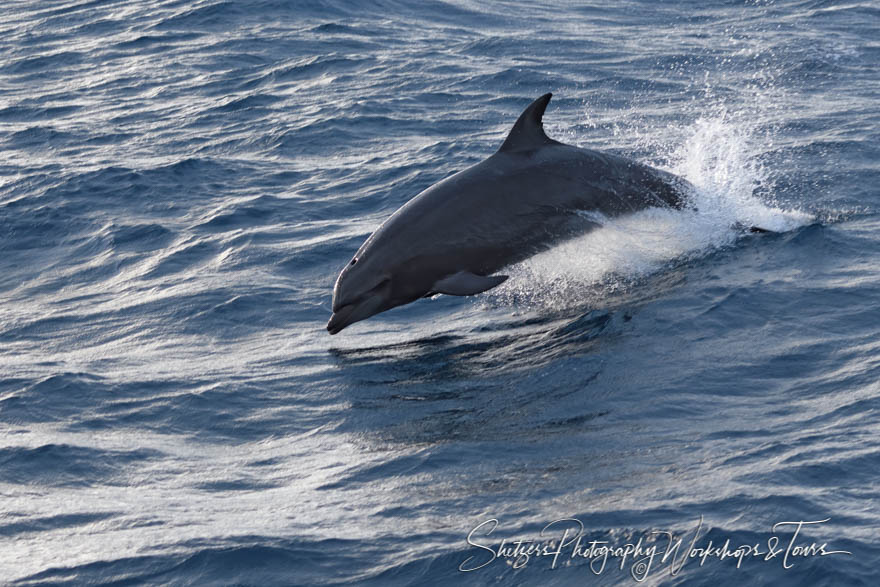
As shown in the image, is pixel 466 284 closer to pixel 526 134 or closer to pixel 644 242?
pixel 526 134

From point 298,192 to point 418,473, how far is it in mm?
8684

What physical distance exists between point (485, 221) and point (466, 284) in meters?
0.86

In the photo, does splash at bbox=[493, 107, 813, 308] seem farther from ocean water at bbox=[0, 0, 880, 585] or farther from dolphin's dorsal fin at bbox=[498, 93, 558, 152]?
dolphin's dorsal fin at bbox=[498, 93, 558, 152]

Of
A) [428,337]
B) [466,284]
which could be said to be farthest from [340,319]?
[466,284]

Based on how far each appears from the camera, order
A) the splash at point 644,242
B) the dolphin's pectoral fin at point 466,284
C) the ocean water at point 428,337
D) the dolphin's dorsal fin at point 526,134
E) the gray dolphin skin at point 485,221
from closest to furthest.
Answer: the ocean water at point 428,337, the dolphin's pectoral fin at point 466,284, the gray dolphin skin at point 485,221, the dolphin's dorsal fin at point 526,134, the splash at point 644,242

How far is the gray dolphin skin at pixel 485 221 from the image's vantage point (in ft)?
37.1

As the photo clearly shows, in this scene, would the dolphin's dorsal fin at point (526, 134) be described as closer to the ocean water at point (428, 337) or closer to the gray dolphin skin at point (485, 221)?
the gray dolphin skin at point (485, 221)

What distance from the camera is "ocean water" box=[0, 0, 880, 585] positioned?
7492mm

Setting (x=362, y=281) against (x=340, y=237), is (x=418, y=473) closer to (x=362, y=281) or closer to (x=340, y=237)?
(x=362, y=281)

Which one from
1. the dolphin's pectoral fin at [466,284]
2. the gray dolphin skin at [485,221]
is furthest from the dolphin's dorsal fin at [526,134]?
the dolphin's pectoral fin at [466,284]

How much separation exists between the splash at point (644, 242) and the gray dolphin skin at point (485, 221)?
223 mm

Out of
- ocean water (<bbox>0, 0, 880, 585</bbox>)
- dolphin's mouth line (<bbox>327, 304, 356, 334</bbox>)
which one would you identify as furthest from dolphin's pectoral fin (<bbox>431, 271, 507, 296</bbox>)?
dolphin's mouth line (<bbox>327, 304, 356, 334</bbox>)

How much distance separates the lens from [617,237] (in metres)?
12.6

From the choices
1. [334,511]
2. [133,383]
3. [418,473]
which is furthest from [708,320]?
[133,383]
